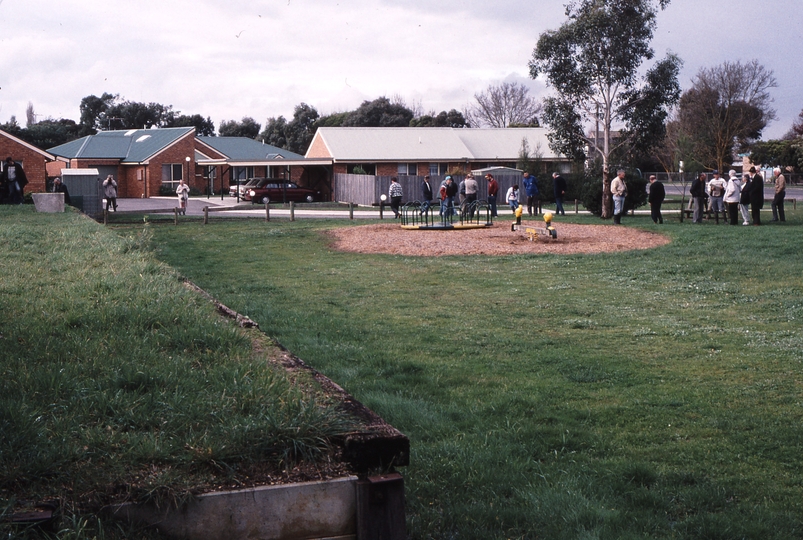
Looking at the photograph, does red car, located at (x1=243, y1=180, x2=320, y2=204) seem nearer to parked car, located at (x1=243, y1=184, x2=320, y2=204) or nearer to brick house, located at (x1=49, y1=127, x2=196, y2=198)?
parked car, located at (x1=243, y1=184, x2=320, y2=204)

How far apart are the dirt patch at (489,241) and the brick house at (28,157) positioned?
98.3ft

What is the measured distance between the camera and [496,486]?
4.80m

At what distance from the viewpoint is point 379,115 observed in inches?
3300

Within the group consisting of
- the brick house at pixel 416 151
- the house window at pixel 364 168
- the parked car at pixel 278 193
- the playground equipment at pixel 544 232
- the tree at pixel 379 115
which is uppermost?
the tree at pixel 379 115

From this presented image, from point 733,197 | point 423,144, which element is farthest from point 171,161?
point 733,197

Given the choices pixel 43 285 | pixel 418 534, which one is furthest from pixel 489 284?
pixel 418 534

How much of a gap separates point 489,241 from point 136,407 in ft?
57.2

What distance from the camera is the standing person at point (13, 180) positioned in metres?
30.0

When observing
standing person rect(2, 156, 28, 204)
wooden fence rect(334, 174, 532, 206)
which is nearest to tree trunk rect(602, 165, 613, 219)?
wooden fence rect(334, 174, 532, 206)

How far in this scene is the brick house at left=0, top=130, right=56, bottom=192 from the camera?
47.8 metres

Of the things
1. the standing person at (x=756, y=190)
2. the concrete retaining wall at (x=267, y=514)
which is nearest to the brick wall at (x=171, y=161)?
the standing person at (x=756, y=190)

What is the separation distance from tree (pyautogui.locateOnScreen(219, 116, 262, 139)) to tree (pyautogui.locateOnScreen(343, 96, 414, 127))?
17.7m

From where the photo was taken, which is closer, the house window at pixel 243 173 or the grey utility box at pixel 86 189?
the grey utility box at pixel 86 189

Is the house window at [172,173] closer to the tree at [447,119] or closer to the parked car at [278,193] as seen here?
the parked car at [278,193]
